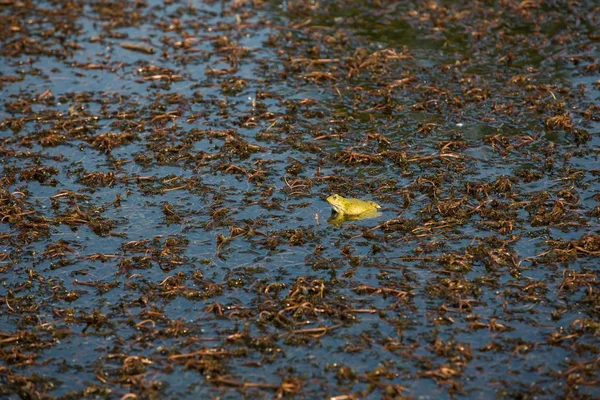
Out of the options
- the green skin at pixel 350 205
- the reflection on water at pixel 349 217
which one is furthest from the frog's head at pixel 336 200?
the reflection on water at pixel 349 217

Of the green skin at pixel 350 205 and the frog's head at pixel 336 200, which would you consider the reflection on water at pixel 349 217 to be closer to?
the green skin at pixel 350 205

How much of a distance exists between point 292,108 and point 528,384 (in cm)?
673

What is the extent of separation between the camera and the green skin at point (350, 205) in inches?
390

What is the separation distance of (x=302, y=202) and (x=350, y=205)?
85 centimetres

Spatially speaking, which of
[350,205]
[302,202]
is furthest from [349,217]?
[302,202]

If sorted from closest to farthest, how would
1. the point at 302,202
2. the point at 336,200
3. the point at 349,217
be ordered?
the point at 336,200
the point at 349,217
the point at 302,202

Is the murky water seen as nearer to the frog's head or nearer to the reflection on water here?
the reflection on water

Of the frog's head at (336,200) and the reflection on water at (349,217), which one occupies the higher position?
the frog's head at (336,200)

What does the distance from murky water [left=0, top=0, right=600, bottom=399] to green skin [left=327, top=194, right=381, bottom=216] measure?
0.19 m

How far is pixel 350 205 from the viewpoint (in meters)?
9.91

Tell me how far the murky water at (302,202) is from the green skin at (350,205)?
7.5 inches

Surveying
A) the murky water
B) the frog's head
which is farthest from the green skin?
the murky water

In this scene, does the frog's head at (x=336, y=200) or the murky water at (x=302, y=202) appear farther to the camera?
the frog's head at (x=336, y=200)

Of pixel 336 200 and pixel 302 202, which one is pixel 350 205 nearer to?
pixel 336 200
